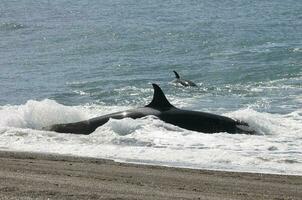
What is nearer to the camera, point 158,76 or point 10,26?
point 158,76

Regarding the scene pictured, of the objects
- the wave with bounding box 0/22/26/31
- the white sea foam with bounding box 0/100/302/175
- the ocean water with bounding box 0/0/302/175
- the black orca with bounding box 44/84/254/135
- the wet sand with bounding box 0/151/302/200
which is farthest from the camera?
the wave with bounding box 0/22/26/31

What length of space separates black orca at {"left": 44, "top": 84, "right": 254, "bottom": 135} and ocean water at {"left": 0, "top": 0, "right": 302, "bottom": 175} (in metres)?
0.35

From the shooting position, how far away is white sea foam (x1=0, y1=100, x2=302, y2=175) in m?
12.8

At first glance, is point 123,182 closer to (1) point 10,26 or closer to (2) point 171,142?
(2) point 171,142

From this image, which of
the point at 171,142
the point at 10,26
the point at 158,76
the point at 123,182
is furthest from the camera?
the point at 10,26

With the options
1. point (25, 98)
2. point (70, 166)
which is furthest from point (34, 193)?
point (25, 98)

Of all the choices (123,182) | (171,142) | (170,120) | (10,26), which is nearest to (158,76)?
(170,120)

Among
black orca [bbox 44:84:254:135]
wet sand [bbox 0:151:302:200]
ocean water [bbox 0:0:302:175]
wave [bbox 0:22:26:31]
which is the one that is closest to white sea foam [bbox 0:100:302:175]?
ocean water [bbox 0:0:302:175]

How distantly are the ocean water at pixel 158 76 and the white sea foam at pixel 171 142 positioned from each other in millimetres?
22

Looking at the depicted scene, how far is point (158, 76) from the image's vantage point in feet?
97.6

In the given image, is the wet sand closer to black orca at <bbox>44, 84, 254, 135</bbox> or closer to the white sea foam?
the white sea foam

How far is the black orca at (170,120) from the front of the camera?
1641 centimetres

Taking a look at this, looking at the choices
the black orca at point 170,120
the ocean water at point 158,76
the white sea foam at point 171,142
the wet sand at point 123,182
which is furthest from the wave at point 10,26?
the wet sand at point 123,182

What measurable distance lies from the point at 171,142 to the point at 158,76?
587 inches
